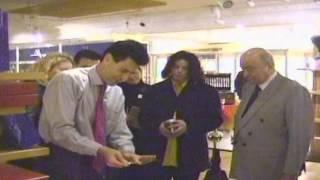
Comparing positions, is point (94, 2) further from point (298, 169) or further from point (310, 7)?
A: point (298, 169)

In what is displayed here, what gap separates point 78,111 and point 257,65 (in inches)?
57.4

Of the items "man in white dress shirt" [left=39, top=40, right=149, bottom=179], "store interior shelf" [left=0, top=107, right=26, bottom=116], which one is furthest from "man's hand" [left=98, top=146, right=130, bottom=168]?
"store interior shelf" [left=0, top=107, right=26, bottom=116]

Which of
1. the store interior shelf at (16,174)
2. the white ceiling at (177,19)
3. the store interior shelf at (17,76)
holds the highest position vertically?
the white ceiling at (177,19)

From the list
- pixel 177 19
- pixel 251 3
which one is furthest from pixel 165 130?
pixel 177 19

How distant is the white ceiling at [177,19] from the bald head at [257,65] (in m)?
5.09

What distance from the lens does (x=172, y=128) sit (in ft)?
9.52

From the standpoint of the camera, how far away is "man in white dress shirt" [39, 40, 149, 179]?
171 centimetres

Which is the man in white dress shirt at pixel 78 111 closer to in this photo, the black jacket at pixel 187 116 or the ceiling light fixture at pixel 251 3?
the black jacket at pixel 187 116

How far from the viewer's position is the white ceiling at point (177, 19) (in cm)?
773

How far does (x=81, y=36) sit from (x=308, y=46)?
585cm

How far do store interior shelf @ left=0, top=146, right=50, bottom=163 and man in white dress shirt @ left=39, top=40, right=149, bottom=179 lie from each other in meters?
0.15

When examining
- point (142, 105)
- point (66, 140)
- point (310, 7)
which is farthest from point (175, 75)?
point (310, 7)

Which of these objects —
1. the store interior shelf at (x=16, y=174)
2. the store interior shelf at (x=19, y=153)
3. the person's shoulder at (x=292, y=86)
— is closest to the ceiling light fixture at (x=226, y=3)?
the person's shoulder at (x=292, y=86)

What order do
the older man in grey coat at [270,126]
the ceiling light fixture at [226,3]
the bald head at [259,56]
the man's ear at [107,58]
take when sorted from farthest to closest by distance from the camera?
the ceiling light fixture at [226,3], the bald head at [259,56], the older man in grey coat at [270,126], the man's ear at [107,58]
